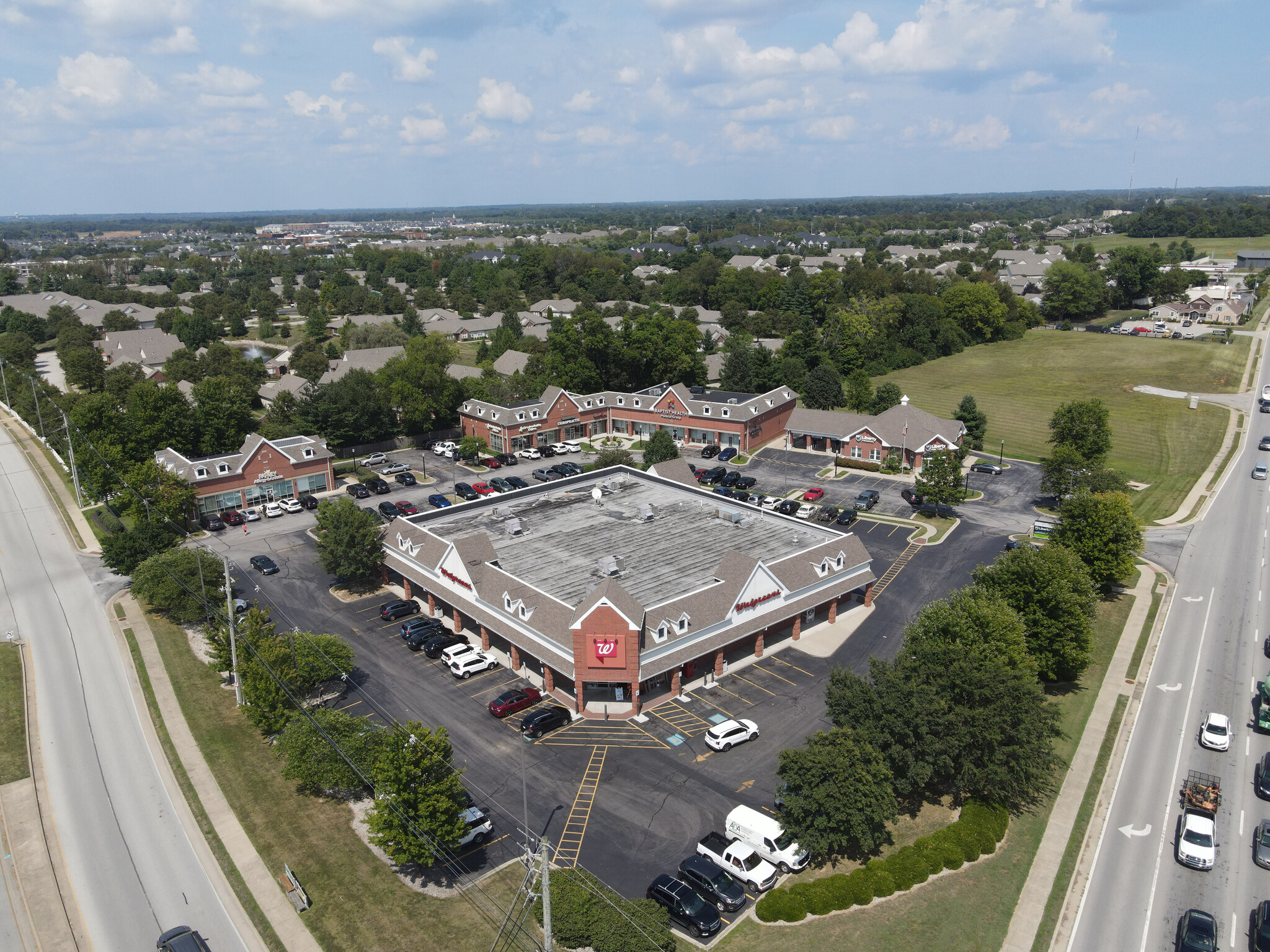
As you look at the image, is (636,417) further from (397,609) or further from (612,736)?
(612,736)

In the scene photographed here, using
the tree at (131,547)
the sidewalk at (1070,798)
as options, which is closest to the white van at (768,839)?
the sidewalk at (1070,798)

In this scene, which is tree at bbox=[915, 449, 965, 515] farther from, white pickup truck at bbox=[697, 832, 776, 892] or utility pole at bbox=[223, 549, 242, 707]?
utility pole at bbox=[223, 549, 242, 707]

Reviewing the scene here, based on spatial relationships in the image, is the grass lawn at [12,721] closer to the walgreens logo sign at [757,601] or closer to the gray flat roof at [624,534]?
the gray flat roof at [624,534]

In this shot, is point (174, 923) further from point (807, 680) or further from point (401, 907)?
point (807, 680)

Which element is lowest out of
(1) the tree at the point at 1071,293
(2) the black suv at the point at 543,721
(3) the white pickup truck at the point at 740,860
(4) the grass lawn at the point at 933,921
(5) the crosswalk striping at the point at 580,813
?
(4) the grass lawn at the point at 933,921

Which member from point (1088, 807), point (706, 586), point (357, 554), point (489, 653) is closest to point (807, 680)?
point (706, 586)

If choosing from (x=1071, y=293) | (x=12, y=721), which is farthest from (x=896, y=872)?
(x=1071, y=293)
